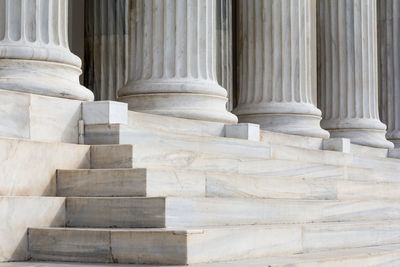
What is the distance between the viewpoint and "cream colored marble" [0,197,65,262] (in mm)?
34156

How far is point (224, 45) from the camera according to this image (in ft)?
254

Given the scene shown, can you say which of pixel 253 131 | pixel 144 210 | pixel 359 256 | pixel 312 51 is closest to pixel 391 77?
pixel 312 51

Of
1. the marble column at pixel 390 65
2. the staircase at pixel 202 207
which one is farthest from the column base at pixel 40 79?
the marble column at pixel 390 65

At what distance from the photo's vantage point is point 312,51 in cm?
6925

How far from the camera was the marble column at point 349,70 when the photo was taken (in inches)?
2803

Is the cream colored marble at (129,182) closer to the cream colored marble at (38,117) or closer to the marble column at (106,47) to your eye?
the cream colored marble at (38,117)

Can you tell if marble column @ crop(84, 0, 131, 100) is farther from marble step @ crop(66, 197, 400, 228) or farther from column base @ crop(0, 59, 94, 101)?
marble step @ crop(66, 197, 400, 228)

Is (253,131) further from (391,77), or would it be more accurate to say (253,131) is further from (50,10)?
(391,77)

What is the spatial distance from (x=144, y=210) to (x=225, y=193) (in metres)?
5.74

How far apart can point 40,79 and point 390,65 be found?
52.2 metres

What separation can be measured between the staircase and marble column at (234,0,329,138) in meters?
8.93

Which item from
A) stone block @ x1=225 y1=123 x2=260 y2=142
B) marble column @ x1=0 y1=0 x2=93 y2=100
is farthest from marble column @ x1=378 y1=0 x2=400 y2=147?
marble column @ x1=0 y1=0 x2=93 y2=100

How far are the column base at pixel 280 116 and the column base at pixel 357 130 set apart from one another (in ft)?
34.8

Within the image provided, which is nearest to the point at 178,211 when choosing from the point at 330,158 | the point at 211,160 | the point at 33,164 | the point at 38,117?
the point at 33,164
